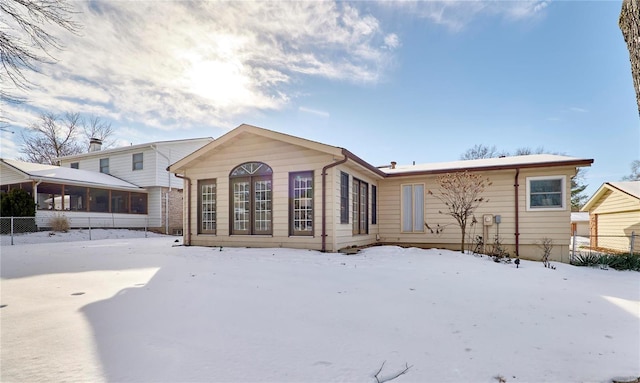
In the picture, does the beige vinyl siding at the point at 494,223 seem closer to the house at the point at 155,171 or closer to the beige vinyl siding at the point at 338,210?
the beige vinyl siding at the point at 338,210

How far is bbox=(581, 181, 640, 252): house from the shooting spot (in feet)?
38.9

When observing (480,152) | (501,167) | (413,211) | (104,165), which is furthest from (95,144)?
(480,152)

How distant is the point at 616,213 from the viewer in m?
13.4

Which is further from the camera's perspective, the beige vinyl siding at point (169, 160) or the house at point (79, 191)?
the beige vinyl siding at point (169, 160)

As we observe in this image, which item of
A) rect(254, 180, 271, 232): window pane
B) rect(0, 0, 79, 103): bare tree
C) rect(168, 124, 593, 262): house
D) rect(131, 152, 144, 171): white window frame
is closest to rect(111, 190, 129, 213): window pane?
rect(131, 152, 144, 171): white window frame

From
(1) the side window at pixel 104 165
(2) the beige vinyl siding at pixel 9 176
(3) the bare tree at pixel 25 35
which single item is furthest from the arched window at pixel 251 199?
(1) the side window at pixel 104 165

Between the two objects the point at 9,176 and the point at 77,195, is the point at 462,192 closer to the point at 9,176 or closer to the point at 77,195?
the point at 9,176

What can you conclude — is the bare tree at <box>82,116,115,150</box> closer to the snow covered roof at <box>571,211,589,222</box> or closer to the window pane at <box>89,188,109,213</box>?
the window pane at <box>89,188,109,213</box>

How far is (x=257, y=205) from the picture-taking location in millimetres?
8938

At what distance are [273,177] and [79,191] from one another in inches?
652

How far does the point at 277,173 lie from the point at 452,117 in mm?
10489

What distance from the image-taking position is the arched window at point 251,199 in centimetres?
880

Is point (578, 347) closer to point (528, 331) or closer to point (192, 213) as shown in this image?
point (528, 331)

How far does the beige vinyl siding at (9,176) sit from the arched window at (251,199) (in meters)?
13.7
